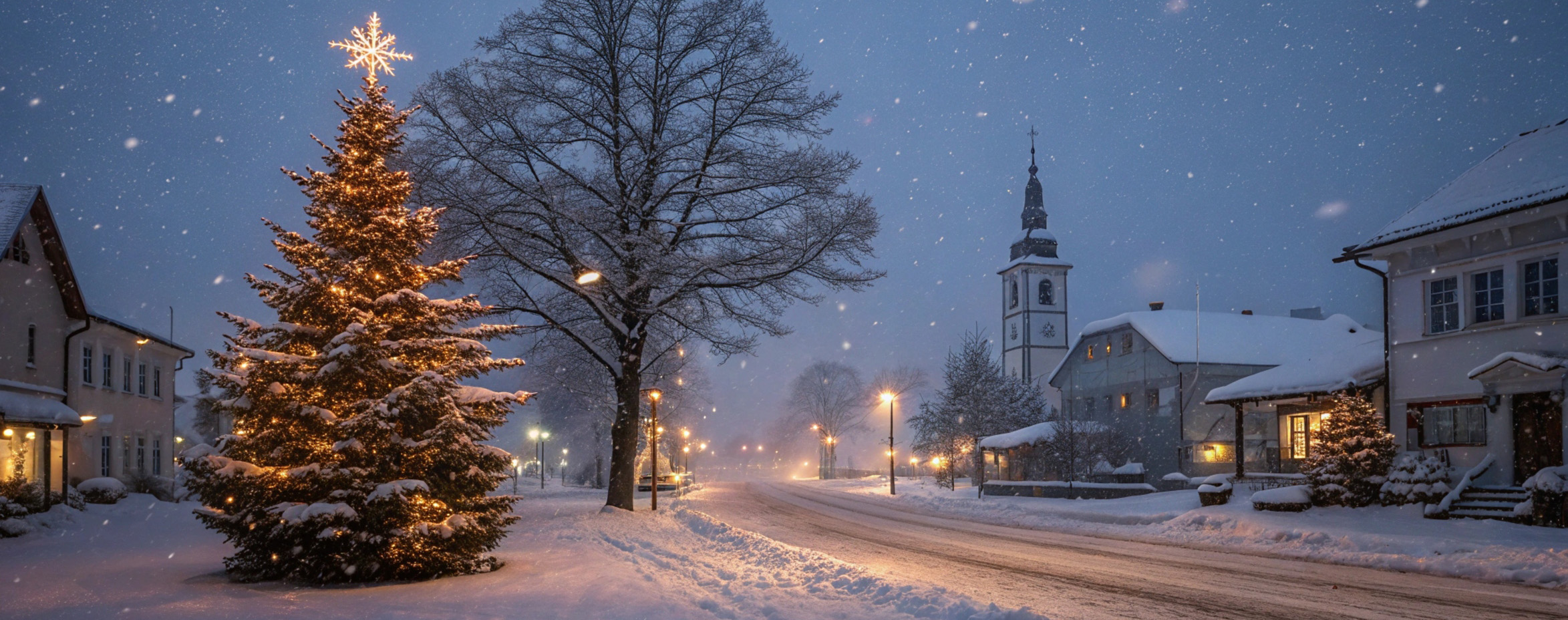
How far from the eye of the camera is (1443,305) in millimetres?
22359

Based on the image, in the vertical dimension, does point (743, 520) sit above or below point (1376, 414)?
below

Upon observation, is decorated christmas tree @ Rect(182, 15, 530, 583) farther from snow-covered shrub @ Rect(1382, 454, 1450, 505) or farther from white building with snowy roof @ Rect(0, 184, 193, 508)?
snow-covered shrub @ Rect(1382, 454, 1450, 505)

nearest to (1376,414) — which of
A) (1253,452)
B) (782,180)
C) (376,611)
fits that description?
(782,180)

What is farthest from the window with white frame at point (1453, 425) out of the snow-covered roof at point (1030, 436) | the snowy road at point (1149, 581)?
the snow-covered roof at point (1030, 436)

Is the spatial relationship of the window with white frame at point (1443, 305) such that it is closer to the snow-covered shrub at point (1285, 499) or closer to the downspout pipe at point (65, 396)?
the snow-covered shrub at point (1285, 499)

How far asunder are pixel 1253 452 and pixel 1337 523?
Answer: 23231mm

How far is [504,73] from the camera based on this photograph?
842 inches

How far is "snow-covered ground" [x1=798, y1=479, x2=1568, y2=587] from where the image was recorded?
14289 millimetres

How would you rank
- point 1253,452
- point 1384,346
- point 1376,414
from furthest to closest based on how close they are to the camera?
1. point 1253,452
2. point 1384,346
3. point 1376,414

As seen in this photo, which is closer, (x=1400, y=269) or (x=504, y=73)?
(x=504, y=73)

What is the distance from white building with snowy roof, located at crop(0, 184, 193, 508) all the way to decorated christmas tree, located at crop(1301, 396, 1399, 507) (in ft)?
94.8

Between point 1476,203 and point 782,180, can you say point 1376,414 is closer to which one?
point 1476,203

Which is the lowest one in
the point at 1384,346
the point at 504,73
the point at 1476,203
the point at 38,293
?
the point at 1384,346

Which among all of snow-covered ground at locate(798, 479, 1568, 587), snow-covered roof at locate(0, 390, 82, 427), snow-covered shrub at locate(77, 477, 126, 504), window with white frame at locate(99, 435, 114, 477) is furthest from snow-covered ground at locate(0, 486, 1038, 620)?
window with white frame at locate(99, 435, 114, 477)
